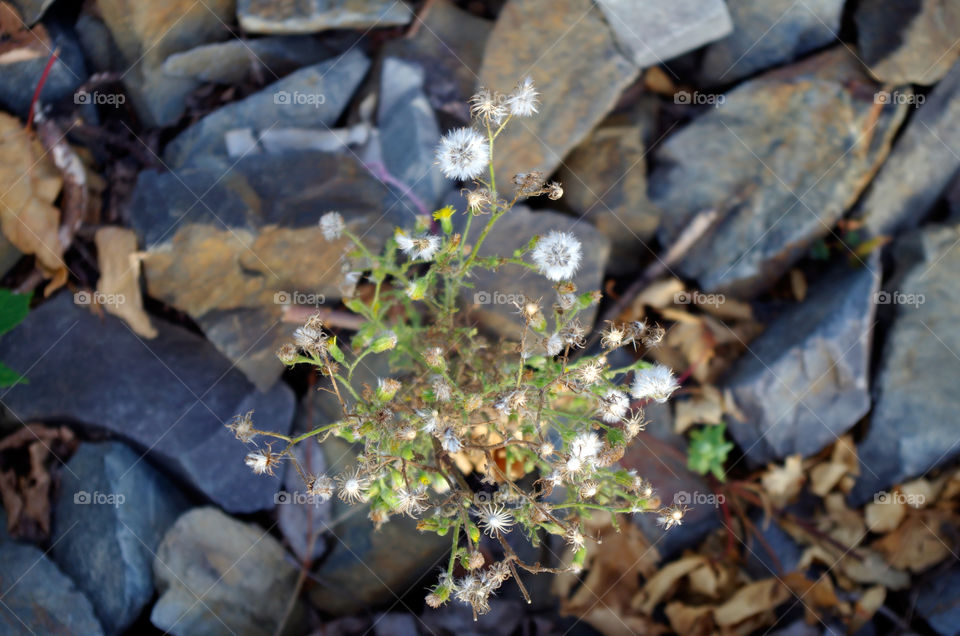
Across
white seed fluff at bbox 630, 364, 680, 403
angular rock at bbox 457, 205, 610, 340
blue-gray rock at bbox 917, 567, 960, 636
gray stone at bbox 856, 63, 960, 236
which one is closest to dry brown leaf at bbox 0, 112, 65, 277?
angular rock at bbox 457, 205, 610, 340

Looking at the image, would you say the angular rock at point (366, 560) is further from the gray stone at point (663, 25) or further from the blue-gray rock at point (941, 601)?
the gray stone at point (663, 25)

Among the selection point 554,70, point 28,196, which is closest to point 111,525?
point 28,196

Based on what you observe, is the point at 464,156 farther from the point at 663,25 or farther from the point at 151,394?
the point at 151,394

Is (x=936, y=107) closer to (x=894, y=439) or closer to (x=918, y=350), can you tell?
(x=918, y=350)

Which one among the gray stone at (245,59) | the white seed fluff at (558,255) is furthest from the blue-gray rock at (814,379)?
the gray stone at (245,59)

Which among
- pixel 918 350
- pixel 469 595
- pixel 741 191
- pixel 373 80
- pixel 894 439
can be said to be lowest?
pixel 894 439

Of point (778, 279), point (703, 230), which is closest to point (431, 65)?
point (703, 230)

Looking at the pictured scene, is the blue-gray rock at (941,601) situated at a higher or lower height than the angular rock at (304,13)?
lower
